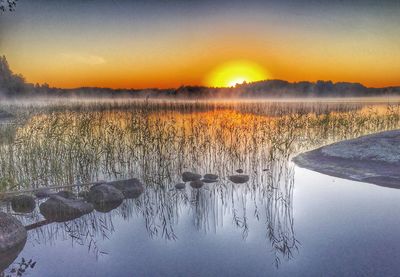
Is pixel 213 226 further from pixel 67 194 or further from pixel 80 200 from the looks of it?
pixel 67 194

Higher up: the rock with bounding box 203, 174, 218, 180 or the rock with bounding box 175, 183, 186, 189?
the rock with bounding box 203, 174, 218, 180

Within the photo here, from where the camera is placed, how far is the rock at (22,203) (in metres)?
6.90

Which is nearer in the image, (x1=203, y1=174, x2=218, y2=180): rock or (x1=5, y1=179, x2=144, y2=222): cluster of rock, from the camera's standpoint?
(x1=5, y1=179, x2=144, y2=222): cluster of rock

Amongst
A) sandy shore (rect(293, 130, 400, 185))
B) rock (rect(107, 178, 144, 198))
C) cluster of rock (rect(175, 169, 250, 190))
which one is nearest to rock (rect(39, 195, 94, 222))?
rock (rect(107, 178, 144, 198))

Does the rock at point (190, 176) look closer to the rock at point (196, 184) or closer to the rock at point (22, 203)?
the rock at point (196, 184)

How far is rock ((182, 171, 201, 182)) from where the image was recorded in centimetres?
890

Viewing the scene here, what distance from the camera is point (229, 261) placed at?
494cm

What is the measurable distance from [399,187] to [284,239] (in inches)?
157

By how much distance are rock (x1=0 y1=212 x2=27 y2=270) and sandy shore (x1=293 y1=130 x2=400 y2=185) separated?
7691mm

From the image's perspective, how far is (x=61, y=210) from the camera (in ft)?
21.4

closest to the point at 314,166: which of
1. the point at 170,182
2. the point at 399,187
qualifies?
the point at 399,187

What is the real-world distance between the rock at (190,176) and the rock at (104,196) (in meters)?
2.00

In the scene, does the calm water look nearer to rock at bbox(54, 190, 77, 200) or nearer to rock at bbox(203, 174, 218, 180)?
rock at bbox(203, 174, 218, 180)

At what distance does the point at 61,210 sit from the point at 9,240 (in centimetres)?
144
